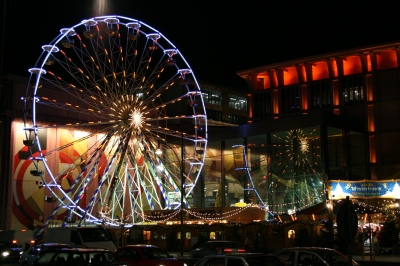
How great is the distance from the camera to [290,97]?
72.4 metres

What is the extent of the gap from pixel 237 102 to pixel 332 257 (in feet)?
261

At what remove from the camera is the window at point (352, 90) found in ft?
217

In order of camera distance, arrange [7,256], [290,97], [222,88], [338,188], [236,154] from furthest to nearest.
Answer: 1. [222,88]
2. [290,97]
3. [236,154]
4. [338,188]
5. [7,256]

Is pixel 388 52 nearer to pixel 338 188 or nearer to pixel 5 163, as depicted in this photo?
pixel 338 188

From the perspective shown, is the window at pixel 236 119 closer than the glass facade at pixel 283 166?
No

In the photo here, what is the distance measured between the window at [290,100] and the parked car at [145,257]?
51389mm

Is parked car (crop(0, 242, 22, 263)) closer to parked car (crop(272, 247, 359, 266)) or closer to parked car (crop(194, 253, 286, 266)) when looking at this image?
parked car (crop(272, 247, 359, 266))

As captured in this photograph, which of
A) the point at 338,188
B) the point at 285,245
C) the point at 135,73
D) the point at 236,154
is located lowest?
the point at 285,245

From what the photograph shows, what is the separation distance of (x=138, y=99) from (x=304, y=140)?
19.5 meters

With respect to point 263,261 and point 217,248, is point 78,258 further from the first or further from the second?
point 217,248

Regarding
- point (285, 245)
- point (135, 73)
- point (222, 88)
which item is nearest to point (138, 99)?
point (135, 73)

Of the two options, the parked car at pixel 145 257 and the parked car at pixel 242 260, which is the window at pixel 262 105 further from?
the parked car at pixel 242 260

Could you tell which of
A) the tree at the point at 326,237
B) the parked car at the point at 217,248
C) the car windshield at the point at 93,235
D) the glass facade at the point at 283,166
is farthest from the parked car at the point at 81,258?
the glass facade at the point at 283,166

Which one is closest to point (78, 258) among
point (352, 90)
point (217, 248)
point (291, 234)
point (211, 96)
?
point (217, 248)
